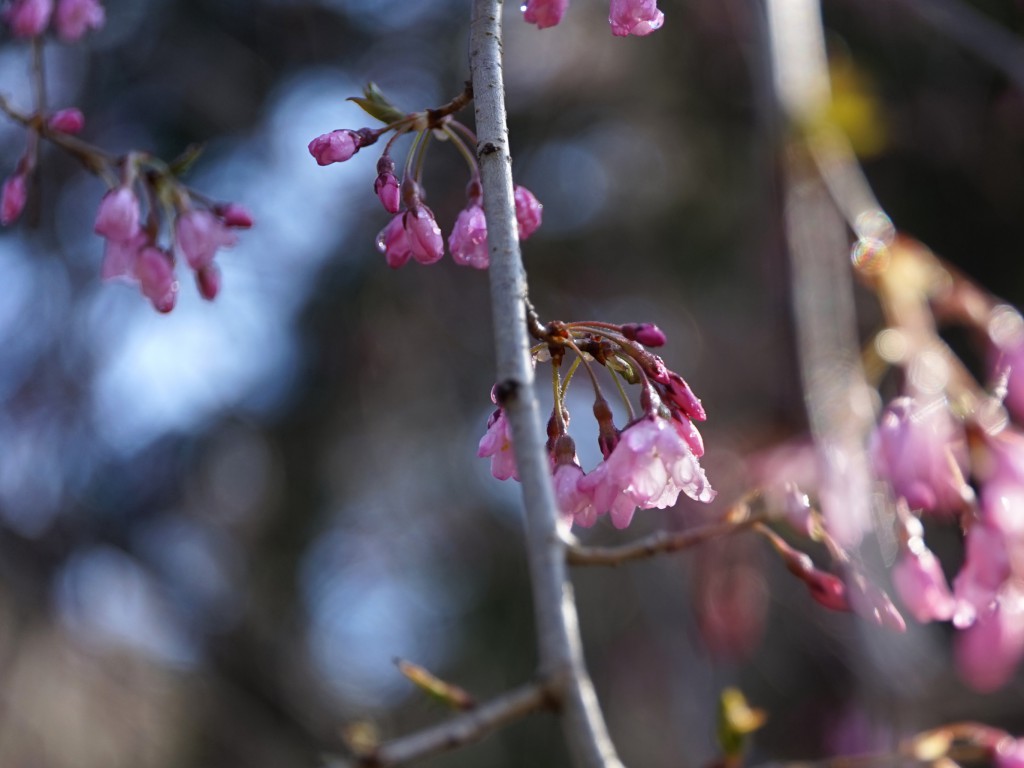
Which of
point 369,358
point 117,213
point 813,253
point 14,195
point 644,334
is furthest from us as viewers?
point 369,358

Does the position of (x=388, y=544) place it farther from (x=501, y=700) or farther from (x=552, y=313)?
(x=501, y=700)

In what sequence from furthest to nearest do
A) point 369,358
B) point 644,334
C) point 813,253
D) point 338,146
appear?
point 369,358 → point 813,253 → point 338,146 → point 644,334

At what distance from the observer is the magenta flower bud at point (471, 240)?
1105 millimetres

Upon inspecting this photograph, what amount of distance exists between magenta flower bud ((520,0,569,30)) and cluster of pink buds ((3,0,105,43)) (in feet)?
2.87

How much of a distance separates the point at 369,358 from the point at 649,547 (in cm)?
456

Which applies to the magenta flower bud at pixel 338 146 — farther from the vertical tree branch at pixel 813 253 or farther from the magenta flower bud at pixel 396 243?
the vertical tree branch at pixel 813 253

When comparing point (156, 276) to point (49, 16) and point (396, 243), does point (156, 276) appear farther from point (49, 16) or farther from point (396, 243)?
point (49, 16)

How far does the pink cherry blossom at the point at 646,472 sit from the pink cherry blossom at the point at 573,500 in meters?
0.01

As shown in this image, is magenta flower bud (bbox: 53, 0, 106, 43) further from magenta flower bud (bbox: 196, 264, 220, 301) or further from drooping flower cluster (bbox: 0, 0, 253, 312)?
magenta flower bud (bbox: 196, 264, 220, 301)

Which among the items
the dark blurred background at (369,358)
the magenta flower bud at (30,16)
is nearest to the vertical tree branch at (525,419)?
the magenta flower bud at (30,16)

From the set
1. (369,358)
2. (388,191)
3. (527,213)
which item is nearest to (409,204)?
(388,191)

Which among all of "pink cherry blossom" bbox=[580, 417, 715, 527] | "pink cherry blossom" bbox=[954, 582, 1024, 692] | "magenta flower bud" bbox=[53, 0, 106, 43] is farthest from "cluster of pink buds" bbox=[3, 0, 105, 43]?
"pink cherry blossom" bbox=[954, 582, 1024, 692]

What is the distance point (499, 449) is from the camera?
106 centimetres

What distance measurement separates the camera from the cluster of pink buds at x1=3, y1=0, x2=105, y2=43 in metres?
1.57
